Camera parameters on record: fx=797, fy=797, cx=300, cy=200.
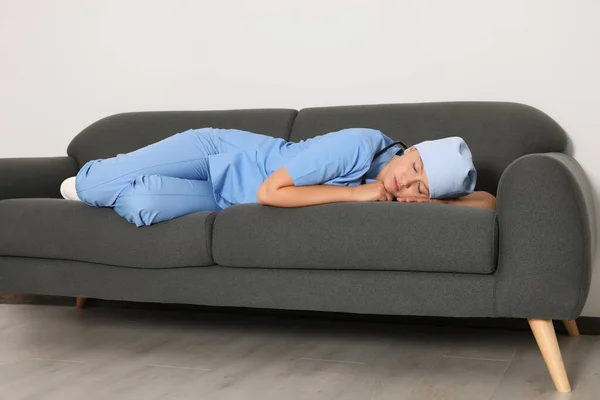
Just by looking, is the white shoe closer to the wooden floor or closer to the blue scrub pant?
the blue scrub pant

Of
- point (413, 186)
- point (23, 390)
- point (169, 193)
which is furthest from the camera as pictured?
point (169, 193)

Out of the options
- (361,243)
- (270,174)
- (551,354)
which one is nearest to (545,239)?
(551,354)

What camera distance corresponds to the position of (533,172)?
2256 millimetres

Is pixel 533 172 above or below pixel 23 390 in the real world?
above

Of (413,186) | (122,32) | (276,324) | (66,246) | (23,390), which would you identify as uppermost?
(122,32)

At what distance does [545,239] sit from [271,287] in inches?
34.8

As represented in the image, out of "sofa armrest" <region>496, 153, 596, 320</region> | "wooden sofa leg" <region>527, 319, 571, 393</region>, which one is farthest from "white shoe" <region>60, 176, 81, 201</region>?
"wooden sofa leg" <region>527, 319, 571, 393</region>

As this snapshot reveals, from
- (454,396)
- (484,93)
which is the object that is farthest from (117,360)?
(484,93)

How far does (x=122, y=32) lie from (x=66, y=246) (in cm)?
147

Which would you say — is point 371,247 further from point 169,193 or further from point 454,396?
point 169,193

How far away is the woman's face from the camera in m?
2.57

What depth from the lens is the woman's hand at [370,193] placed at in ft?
8.48

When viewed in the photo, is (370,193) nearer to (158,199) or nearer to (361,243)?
(361,243)

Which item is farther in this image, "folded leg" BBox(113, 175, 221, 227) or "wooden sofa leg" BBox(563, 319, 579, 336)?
"wooden sofa leg" BBox(563, 319, 579, 336)
